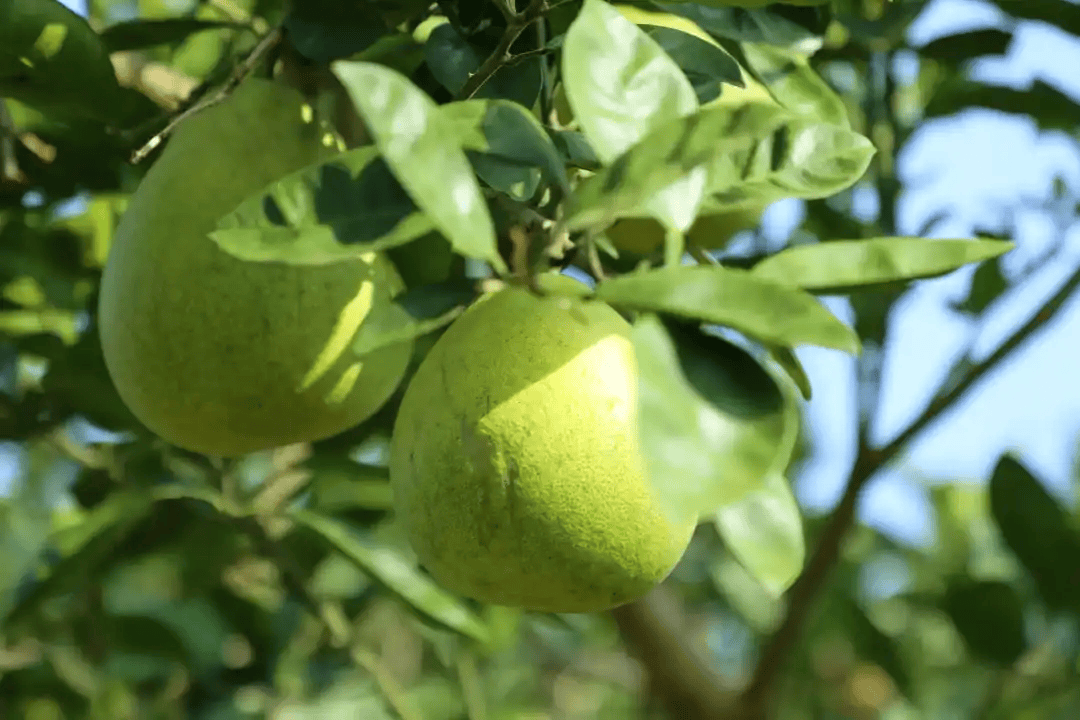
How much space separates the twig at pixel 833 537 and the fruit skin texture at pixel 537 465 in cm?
77

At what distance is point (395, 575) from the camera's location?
3.75 ft

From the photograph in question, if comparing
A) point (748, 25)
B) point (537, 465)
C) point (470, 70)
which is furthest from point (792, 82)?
point (537, 465)

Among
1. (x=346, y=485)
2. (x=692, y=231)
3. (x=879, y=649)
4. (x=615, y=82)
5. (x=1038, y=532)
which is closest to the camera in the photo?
(x=615, y=82)

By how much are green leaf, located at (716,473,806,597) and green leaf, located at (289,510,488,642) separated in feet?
2.10

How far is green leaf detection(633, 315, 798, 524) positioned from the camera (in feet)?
1.38

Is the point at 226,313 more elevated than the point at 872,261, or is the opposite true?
the point at 872,261

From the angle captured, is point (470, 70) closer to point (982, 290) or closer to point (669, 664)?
point (982, 290)

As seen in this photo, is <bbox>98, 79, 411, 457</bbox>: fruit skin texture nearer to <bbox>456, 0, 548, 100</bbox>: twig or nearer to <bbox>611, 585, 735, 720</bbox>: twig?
<bbox>456, 0, 548, 100</bbox>: twig

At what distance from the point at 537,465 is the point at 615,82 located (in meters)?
0.22

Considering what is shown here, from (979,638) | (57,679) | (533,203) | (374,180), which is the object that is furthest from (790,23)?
(57,679)

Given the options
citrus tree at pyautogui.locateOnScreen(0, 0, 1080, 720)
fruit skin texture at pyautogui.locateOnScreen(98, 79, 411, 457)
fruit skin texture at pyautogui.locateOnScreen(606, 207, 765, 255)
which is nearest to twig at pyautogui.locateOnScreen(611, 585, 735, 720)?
citrus tree at pyautogui.locateOnScreen(0, 0, 1080, 720)

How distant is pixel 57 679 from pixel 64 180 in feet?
2.81

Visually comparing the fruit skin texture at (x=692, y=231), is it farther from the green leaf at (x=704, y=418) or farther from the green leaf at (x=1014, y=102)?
the green leaf at (x=704, y=418)

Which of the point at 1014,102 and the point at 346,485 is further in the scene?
the point at 346,485
